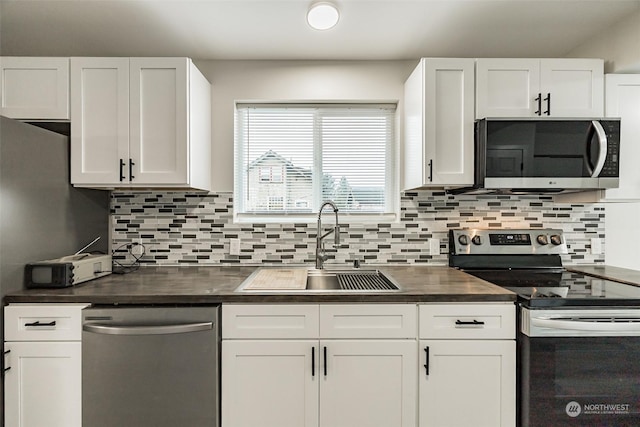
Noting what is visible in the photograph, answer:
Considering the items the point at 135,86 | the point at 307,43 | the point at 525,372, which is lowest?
the point at 525,372

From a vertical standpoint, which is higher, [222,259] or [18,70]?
[18,70]

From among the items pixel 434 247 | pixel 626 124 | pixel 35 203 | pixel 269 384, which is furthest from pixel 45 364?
pixel 626 124

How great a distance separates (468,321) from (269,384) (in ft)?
3.19

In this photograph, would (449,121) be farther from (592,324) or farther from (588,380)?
(588,380)

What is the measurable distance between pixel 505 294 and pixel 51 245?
2.31m

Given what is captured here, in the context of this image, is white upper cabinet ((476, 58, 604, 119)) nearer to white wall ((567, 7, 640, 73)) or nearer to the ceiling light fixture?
white wall ((567, 7, 640, 73))

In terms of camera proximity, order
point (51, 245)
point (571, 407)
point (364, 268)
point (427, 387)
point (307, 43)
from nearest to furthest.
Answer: point (571, 407) < point (427, 387) < point (51, 245) < point (307, 43) < point (364, 268)

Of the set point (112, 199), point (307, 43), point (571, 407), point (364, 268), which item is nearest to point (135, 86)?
point (112, 199)

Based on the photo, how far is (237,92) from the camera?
2.42 metres

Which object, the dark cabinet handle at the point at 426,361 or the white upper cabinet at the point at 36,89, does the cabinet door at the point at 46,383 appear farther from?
the dark cabinet handle at the point at 426,361

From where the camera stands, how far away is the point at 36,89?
6.52ft

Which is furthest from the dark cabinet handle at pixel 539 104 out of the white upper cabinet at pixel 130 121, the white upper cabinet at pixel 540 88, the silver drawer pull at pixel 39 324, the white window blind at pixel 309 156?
the silver drawer pull at pixel 39 324

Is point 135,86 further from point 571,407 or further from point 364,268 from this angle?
point 571,407

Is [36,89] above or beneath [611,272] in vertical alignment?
above
